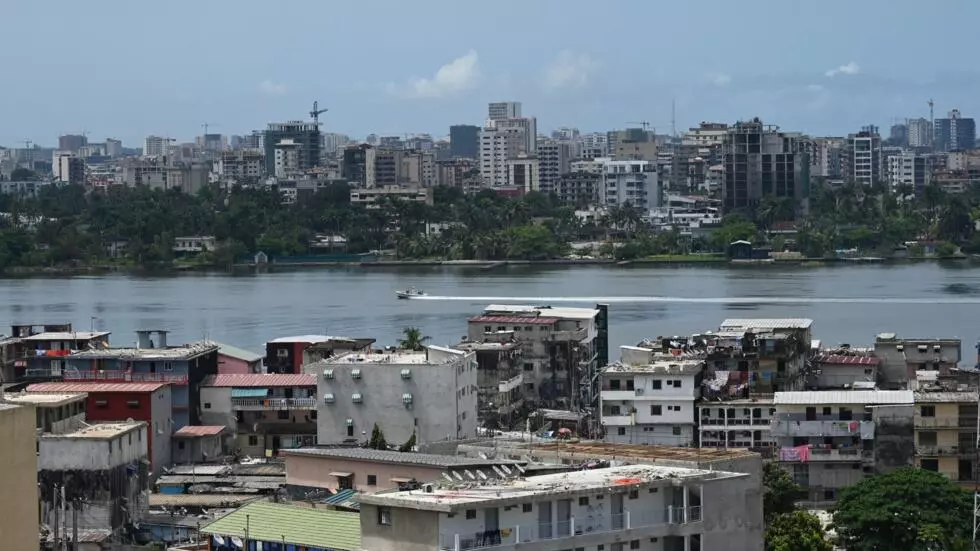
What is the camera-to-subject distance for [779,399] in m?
10.5

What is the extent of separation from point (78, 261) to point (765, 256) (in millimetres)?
13144

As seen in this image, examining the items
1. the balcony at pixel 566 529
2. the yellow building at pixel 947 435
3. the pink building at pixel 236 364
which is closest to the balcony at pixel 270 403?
the pink building at pixel 236 364

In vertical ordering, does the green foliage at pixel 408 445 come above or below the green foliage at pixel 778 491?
above

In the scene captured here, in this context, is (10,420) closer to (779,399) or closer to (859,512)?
(859,512)

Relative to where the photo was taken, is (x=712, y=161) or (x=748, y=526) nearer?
(x=748, y=526)

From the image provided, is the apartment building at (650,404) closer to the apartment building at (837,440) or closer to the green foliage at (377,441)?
the apartment building at (837,440)

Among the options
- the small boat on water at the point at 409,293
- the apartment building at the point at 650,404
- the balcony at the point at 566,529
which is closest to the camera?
the balcony at the point at 566,529

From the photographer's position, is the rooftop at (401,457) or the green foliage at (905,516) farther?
Result: the green foliage at (905,516)

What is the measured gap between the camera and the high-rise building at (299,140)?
233 ft

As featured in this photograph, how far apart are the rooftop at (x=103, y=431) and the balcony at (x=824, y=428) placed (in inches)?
120

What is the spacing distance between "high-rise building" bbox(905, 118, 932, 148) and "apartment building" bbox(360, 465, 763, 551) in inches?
3465

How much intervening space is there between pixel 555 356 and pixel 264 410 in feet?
8.50

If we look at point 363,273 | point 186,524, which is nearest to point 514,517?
point 186,524

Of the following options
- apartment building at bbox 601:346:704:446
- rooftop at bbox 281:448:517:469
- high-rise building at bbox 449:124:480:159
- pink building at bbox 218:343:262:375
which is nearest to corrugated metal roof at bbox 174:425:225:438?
pink building at bbox 218:343:262:375
